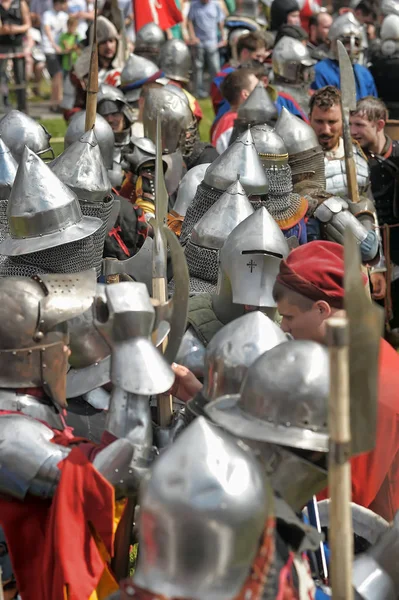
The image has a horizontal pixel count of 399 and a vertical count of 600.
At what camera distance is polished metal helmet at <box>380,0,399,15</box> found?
1220cm

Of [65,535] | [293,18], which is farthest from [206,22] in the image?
[65,535]

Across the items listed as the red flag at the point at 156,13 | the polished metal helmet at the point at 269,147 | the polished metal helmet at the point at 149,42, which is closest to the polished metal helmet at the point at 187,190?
the polished metal helmet at the point at 269,147

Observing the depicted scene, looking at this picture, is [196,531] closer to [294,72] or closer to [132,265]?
[132,265]

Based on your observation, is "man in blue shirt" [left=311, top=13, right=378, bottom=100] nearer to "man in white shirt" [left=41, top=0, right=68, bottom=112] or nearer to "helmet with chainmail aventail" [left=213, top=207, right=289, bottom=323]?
"helmet with chainmail aventail" [left=213, top=207, right=289, bottom=323]

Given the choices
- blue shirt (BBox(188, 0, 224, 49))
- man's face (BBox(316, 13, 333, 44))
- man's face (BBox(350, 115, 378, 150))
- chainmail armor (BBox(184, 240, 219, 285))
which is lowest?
blue shirt (BBox(188, 0, 224, 49))

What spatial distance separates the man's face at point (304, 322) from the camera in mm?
3559

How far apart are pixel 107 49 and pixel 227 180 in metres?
5.51

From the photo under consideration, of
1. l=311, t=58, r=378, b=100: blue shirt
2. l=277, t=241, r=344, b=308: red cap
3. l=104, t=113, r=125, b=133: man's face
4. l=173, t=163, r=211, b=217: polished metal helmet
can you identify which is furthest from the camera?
l=311, t=58, r=378, b=100: blue shirt

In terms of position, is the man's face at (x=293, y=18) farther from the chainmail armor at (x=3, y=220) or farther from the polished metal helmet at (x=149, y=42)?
the chainmail armor at (x=3, y=220)

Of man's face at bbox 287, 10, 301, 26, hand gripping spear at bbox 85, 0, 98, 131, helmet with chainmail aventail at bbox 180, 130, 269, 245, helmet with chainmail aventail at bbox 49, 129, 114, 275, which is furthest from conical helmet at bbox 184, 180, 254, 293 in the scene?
man's face at bbox 287, 10, 301, 26

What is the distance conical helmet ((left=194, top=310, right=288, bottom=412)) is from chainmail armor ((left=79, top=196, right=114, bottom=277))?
1.68 meters

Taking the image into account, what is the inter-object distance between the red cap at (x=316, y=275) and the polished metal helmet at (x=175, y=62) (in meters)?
7.29

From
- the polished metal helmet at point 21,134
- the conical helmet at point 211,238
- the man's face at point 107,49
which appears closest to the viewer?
the conical helmet at point 211,238

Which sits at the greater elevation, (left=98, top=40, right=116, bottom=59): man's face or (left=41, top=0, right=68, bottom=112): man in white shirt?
(left=98, top=40, right=116, bottom=59): man's face
